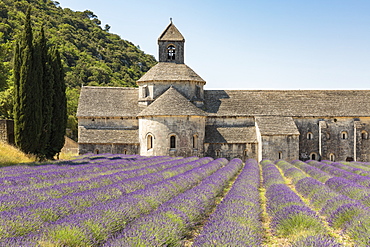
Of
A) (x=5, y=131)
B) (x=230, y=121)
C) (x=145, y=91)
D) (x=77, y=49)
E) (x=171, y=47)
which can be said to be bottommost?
(x=5, y=131)

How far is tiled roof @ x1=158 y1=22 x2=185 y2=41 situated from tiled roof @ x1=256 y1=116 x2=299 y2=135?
10739mm

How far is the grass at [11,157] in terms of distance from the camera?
17311mm

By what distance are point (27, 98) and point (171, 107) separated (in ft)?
39.2

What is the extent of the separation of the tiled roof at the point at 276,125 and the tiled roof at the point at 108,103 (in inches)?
419

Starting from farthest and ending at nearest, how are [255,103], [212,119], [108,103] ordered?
[255,103], [108,103], [212,119]

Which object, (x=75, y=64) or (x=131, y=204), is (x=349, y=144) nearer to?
(x=131, y=204)

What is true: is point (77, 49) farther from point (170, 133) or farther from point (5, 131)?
point (5, 131)

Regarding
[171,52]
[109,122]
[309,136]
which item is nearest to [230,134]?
[309,136]

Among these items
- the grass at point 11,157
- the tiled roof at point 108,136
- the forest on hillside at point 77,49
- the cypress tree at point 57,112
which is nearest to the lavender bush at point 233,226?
the grass at point 11,157

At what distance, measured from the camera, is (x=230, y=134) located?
32.1 metres

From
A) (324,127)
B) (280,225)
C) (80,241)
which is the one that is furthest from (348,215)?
(324,127)

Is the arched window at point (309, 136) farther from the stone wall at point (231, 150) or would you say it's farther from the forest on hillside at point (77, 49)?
the forest on hillside at point (77, 49)

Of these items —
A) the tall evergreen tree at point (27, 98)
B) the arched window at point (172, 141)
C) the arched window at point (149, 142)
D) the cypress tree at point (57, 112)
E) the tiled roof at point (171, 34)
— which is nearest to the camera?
the tall evergreen tree at point (27, 98)

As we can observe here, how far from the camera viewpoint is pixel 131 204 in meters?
8.14
